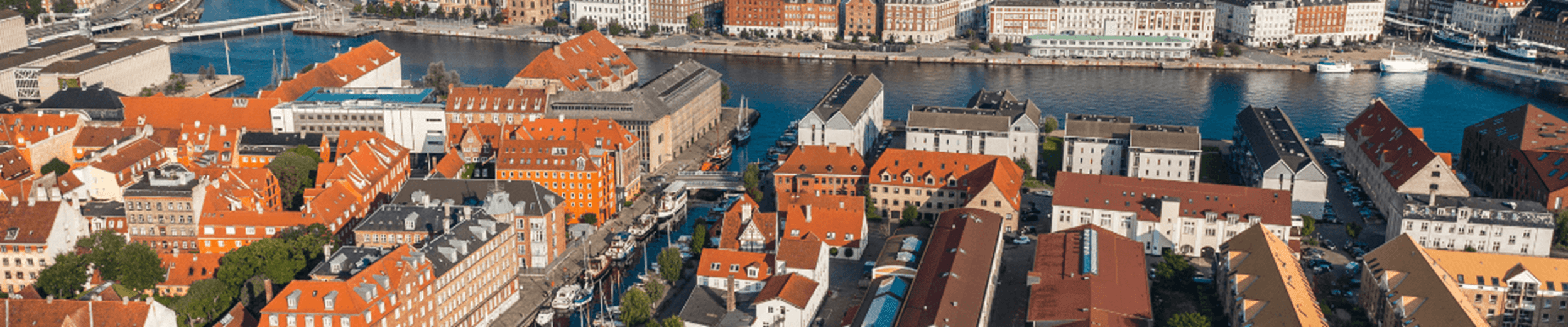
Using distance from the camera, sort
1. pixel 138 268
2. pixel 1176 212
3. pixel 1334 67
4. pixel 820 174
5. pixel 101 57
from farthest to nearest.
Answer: pixel 1334 67
pixel 101 57
pixel 820 174
pixel 1176 212
pixel 138 268

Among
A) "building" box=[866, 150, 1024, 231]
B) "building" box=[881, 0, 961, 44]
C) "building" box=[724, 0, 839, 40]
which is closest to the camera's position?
"building" box=[866, 150, 1024, 231]

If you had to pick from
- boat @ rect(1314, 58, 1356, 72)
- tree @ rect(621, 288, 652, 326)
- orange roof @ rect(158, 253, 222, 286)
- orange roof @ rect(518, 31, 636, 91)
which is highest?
orange roof @ rect(518, 31, 636, 91)

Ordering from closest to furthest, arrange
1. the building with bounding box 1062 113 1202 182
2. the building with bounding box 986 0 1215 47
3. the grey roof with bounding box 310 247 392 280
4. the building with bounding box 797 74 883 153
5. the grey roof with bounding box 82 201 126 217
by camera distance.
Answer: the grey roof with bounding box 310 247 392 280 → the grey roof with bounding box 82 201 126 217 → the building with bounding box 1062 113 1202 182 → the building with bounding box 797 74 883 153 → the building with bounding box 986 0 1215 47

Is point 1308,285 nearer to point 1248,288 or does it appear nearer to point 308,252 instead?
point 1248,288

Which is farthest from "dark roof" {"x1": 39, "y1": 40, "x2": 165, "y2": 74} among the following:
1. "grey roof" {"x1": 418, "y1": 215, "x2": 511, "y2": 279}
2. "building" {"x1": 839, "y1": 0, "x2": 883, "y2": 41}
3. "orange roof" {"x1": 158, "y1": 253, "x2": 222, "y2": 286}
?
"building" {"x1": 839, "y1": 0, "x2": 883, "y2": 41}

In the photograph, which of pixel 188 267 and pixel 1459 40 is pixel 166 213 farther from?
pixel 1459 40

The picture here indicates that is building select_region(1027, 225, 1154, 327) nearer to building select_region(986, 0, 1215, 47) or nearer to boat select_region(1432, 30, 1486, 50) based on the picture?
building select_region(986, 0, 1215, 47)

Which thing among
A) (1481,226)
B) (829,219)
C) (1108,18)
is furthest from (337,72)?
(1108,18)
